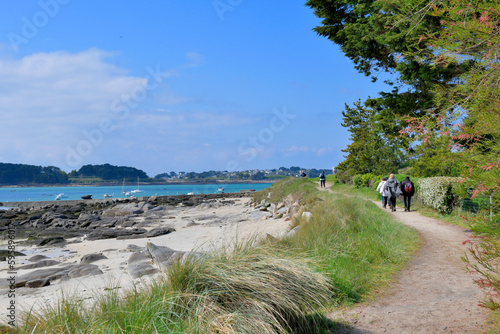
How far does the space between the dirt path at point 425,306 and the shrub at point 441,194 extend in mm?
6768

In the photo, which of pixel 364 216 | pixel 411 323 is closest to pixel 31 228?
pixel 364 216

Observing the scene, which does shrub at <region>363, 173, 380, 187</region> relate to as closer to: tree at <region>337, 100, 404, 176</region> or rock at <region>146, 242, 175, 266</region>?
tree at <region>337, 100, 404, 176</region>

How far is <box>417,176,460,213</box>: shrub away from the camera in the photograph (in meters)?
14.1

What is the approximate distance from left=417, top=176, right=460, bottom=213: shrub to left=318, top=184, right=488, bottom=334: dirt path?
677cm

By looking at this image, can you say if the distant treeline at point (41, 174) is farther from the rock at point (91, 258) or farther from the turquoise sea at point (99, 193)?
the rock at point (91, 258)

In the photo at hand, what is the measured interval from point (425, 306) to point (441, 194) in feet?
34.2

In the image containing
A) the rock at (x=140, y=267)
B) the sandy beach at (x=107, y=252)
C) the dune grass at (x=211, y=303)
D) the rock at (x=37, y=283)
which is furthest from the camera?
the rock at (x=37, y=283)

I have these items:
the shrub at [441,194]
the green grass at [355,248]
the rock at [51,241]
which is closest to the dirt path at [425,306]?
the green grass at [355,248]

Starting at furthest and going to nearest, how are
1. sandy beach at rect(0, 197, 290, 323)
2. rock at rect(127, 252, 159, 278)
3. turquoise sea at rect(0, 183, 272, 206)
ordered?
turquoise sea at rect(0, 183, 272, 206)
rock at rect(127, 252, 159, 278)
sandy beach at rect(0, 197, 290, 323)

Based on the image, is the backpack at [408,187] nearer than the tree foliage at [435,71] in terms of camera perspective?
No

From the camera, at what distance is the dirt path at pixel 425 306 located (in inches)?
183

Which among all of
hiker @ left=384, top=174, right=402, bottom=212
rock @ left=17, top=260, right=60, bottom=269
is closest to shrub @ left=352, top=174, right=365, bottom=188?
hiker @ left=384, top=174, right=402, bottom=212

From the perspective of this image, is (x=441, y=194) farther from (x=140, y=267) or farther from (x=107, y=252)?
(x=107, y=252)

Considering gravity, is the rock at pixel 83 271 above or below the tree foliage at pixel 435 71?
below
